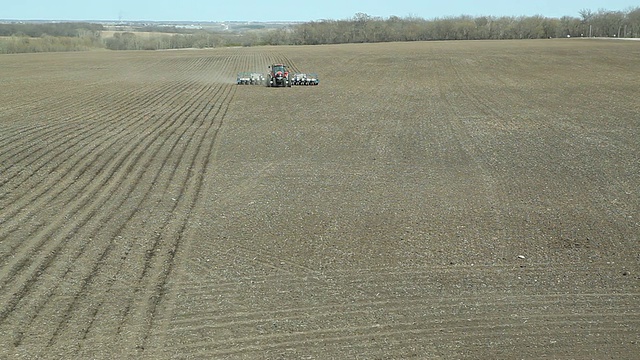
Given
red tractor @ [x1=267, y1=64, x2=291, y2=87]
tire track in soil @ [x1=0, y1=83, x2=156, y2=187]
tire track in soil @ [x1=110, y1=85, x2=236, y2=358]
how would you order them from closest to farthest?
tire track in soil @ [x1=110, y1=85, x2=236, y2=358] → tire track in soil @ [x1=0, y1=83, x2=156, y2=187] → red tractor @ [x1=267, y1=64, x2=291, y2=87]

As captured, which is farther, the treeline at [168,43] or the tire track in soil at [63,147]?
the treeline at [168,43]

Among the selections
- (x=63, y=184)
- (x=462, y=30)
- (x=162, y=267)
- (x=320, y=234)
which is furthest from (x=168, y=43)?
(x=162, y=267)

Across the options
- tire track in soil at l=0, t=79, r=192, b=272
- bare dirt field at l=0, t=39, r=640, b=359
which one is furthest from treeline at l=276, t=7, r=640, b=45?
tire track in soil at l=0, t=79, r=192, b=272

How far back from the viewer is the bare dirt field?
28.6ft

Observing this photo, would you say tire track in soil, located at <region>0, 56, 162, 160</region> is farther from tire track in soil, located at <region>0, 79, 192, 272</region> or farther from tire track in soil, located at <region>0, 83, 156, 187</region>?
tire track in soil, located at <region>0, 79, 192, 272</region>

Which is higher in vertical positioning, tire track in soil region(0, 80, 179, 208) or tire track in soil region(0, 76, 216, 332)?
tire track in soil region(0, 80, 179, 208)

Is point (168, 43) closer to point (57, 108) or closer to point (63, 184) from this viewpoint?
point (57, 108)

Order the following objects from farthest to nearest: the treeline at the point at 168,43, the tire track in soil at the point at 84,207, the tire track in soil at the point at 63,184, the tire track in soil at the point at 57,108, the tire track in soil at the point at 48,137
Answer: the treeline at the point at 168,43, the tire track in soil at the point at 57,108, the tire track in soil at the point at 48,137, the tire track in soil at the point at 63,184, the tire track in soil at the point at 84,207

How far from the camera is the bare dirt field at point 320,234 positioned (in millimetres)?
8727

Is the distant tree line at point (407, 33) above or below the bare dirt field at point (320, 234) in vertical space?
above

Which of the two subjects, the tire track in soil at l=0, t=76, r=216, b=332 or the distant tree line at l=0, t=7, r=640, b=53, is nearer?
the tire track in soil at l=0, t=76, r=216, b=332

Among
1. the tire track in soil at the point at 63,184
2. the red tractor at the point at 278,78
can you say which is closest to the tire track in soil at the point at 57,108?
the tire track in soil at the point at 63,184

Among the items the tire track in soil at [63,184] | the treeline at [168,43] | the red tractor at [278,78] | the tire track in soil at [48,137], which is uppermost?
the treeline at [168,43]

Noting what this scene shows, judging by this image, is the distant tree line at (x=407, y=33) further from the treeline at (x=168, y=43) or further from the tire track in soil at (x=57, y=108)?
the tire track in soil at (x=57, y=108)
